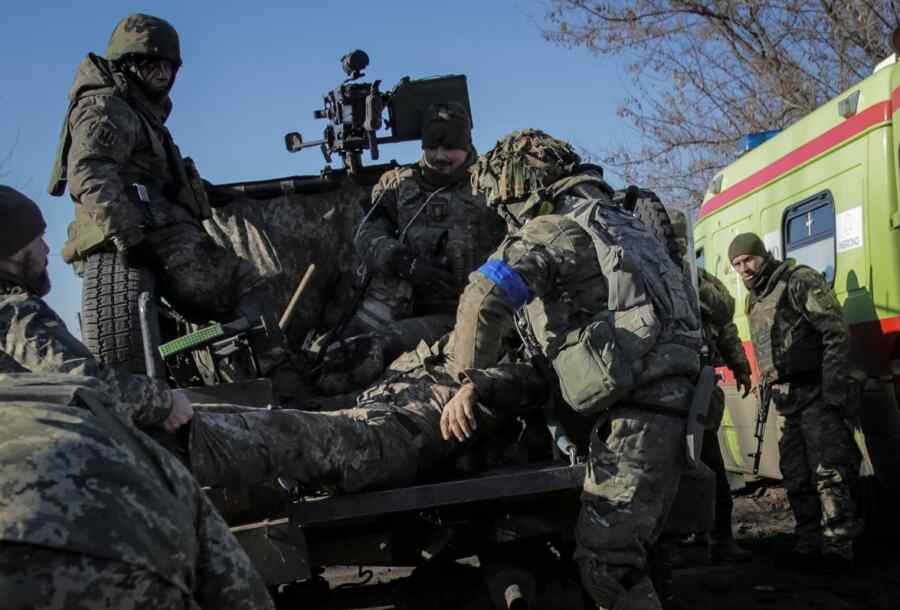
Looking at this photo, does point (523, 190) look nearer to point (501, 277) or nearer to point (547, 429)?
point (501, 277)

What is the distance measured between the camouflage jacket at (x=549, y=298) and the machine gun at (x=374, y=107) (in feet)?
7.32

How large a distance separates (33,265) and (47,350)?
27cm

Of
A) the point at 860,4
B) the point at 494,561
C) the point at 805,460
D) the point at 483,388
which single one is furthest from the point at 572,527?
the point at 860,4

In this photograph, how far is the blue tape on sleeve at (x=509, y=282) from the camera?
11.7 feet

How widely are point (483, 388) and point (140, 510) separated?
2197 mm

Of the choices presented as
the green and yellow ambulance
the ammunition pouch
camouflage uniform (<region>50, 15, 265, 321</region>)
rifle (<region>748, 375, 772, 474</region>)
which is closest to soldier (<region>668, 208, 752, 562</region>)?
rifle (<region>748, 375, 772, 474</region>)

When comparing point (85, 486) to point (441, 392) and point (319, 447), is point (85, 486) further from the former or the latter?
point (441, 392)

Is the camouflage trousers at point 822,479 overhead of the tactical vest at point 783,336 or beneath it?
beneath

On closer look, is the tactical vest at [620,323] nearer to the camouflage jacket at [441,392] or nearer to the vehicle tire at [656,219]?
the camouflage jacket at [441,392]

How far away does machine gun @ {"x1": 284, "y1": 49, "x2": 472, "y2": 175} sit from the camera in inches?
233

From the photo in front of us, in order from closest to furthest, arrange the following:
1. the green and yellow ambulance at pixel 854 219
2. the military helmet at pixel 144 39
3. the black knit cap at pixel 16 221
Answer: the black knit cap at pixel 16 221
the military helmet at pixel 144 39
the green and yellow ambulance at pixel 854 219

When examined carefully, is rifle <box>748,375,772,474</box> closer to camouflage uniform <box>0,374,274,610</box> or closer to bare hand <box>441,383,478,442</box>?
bare hand <box>441,383,478,442</box>

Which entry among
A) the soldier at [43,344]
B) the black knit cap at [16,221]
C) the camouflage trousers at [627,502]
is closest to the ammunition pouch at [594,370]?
the camouflage trousers at [627,502]

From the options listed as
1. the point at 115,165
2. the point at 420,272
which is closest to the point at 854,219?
the point at 420,272
